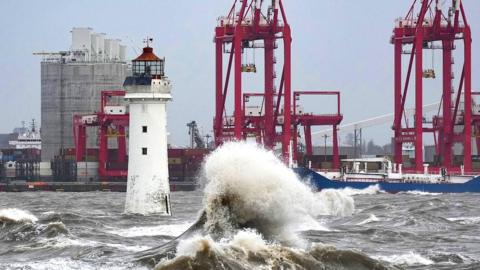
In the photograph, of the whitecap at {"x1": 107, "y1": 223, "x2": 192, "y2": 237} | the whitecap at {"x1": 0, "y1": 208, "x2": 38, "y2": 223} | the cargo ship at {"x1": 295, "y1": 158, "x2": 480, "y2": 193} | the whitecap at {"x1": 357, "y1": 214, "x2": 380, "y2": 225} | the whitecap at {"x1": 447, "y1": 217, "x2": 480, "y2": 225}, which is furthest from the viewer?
the cargo ship at {"x1": 295, "y1": 158, "x2": 480, "y2": 193}

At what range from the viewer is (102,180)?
148m

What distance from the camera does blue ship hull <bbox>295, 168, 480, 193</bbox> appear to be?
126 m

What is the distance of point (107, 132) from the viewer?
149 meters

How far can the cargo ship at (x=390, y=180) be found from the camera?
127m

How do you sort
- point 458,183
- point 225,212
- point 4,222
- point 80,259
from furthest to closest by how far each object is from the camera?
point 458,183 → point 4,222 → point 80,259 → point 225,212

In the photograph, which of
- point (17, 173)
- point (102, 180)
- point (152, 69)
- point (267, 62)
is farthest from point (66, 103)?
point (152, 69)

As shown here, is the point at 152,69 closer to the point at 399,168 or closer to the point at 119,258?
the point at 119,258

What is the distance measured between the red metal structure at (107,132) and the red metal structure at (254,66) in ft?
40.4

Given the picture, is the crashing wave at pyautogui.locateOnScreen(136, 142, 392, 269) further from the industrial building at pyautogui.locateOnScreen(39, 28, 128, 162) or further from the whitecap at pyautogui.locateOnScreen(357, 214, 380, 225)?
the industrial building at pyautogui.locateOnScreen(39, 28, 128, 162)

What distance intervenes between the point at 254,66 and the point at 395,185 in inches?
758

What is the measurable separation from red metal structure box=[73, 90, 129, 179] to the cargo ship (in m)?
24.4

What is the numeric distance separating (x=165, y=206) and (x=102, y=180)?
314 ft

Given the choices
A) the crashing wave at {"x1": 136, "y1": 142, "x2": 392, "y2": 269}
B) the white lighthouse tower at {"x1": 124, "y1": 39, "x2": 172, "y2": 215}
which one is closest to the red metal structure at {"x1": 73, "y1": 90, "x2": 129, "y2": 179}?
the white lighthouse tower at {"x1": 124, "y1": 39, "x2": 172, "y2": 215}

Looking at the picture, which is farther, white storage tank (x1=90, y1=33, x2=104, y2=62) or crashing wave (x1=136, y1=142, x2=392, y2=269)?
white storage tank (x1=90, y1=33, x2=104, y2=62)
